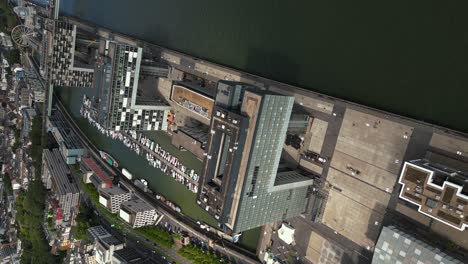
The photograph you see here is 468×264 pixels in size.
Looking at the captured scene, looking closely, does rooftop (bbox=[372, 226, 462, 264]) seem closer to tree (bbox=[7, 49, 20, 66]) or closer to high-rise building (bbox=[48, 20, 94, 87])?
high-rise building (bbox=[48, 20, 94, 87])

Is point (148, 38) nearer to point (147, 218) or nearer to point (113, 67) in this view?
point (113, 67)

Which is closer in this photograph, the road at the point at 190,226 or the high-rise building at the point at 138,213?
the road at the point at 190,226

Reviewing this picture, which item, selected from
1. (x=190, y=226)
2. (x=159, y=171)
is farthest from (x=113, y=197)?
(x=190, y=226)

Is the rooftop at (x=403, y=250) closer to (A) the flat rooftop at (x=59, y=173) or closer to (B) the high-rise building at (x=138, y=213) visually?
(B) the high-rise building at (x=138, y=213)

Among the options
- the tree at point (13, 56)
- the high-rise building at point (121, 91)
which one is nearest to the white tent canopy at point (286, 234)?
the high-rise building at point (121, 91)

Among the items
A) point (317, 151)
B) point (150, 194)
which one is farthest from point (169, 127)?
point (317, 151)

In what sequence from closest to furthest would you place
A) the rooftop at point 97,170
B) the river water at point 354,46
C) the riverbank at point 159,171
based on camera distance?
the river water at point 354,46
the riverbank at point 159,171
the rooftop at point 97,170

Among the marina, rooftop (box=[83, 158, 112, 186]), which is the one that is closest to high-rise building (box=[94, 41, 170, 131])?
the marina

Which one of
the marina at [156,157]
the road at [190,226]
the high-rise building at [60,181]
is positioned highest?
the marina at [156,157]
